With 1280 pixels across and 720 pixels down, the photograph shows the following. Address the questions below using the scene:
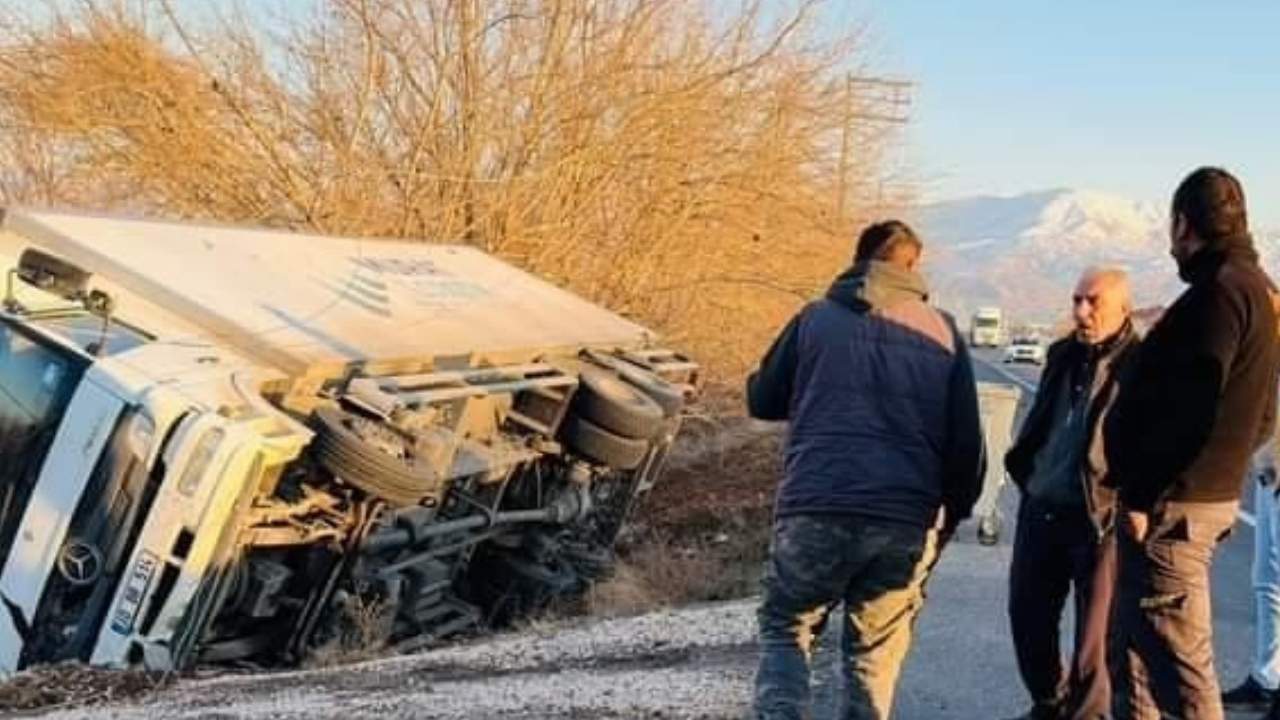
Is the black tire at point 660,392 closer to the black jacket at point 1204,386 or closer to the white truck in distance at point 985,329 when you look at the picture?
the black jacket at point 1204,386

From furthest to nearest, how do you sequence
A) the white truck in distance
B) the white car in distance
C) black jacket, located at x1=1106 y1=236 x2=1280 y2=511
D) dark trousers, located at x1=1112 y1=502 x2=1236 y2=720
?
the white truck in distance → the white car in distance → dark trousers, located at x1=1112 y1=502 x2=1236 y2=720 → black jacket, located at x1=1106 y1=236 x2=1280 y2=511

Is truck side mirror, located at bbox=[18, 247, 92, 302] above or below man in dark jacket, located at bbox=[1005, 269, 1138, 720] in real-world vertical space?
below

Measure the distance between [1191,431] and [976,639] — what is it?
9.94 ft

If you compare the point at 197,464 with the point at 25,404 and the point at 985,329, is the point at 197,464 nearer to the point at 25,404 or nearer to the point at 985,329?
the point at 25,404

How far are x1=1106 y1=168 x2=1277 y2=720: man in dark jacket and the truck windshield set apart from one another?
453 centimetres

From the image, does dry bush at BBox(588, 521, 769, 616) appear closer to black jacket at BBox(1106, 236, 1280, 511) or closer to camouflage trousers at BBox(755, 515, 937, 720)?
camouflage trousers at BBox(755, 515, 937, 720)

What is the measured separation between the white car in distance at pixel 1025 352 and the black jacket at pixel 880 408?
172 feet

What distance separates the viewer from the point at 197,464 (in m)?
6.47

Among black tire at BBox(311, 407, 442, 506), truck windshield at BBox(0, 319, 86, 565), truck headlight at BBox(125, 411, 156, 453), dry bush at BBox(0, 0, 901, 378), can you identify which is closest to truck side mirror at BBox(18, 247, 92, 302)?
truck windshield at BBox(0, 319, 86, 565)

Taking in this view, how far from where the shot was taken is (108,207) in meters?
17.5

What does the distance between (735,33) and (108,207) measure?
787 cm

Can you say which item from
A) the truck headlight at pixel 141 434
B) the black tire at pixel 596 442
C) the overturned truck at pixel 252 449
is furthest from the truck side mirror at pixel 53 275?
the black tire at pixel 596 442

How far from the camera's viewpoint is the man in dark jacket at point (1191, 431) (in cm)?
421

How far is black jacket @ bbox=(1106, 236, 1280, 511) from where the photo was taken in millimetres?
4203
